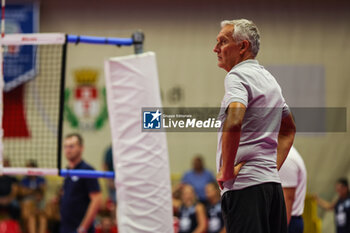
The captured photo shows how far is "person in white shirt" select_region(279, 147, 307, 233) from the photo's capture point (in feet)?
12.7

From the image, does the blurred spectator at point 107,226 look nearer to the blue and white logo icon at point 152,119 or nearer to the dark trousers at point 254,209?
the blue and white logo icon at point 152,119

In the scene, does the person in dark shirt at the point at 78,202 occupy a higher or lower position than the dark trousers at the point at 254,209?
lower

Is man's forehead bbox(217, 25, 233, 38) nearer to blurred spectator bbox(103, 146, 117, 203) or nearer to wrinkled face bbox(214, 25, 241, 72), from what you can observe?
wrinkled face bbox(214, 25, 241, 72)

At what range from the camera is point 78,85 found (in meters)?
11.0

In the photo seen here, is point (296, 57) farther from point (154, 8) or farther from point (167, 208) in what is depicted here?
point (167, 208)

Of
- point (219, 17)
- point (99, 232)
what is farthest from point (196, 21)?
point (99, 232)

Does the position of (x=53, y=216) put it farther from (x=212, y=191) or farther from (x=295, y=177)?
(x=295, y=177)

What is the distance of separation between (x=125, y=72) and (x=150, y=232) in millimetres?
1375

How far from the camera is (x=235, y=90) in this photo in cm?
260

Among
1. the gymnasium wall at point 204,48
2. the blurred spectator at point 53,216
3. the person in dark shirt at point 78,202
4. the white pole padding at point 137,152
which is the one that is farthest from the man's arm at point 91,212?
the gymnasium wall at point 204,48

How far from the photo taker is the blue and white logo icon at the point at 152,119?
12.9ft

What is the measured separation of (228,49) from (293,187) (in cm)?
148

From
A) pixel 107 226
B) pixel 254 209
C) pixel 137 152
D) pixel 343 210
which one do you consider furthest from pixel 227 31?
pixel 343 210

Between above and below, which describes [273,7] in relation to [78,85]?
above
